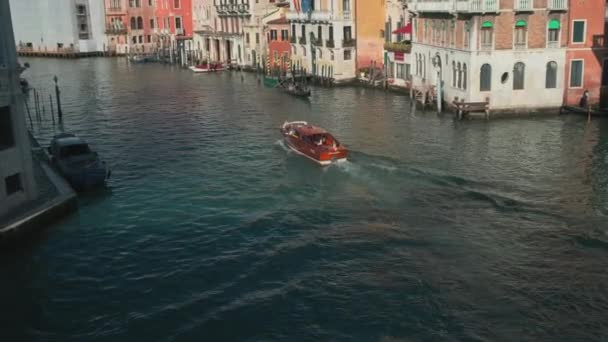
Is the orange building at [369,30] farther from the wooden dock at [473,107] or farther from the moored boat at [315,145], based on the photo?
the moored boat at [315,145]

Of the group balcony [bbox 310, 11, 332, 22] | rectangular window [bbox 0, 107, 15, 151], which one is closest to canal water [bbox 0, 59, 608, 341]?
rectangular window [bbox 0, 107, 15, 151]

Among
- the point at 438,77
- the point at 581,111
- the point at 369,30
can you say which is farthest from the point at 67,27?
the point at 581,111

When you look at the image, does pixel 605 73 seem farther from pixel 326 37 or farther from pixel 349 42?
pixel 326 37

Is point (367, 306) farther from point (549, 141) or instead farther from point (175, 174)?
point (549, 141)

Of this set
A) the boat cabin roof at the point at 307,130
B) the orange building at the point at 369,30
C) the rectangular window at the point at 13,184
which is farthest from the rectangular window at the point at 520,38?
the rectangular window at the point at 13,184

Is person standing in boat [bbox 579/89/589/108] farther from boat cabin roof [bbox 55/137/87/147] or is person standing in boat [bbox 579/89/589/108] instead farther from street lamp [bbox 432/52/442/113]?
boat cabin roof [bbox 55/137/87/147]

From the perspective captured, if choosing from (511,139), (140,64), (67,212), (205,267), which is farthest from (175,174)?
(140,64)
